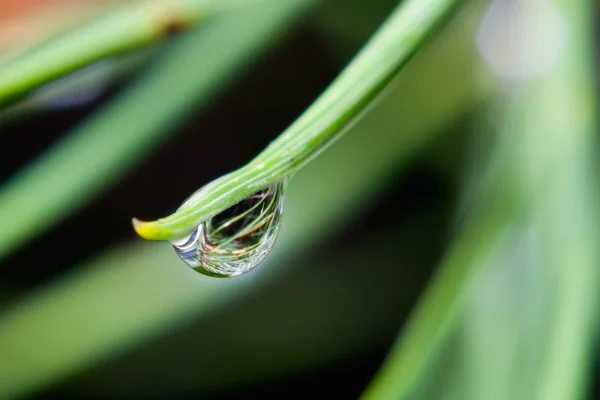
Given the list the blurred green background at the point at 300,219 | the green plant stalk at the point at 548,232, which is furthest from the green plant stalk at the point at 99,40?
the green plant stalk at the point at 548,232

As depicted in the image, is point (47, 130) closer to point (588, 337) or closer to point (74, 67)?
point (74, 67)

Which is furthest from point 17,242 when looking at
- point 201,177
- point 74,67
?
point 201,177

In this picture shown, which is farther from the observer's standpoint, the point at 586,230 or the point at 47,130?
the point at 47,130

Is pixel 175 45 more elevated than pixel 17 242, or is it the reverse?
pixel 175 45

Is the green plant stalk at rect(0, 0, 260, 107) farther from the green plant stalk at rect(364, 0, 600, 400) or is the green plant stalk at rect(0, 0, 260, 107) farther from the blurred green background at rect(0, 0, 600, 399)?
the green plant stalk at rect(364, 0, 600, 400)

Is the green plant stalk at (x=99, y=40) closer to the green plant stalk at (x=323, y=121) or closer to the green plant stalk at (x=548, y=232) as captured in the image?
the green plant stalk at (x=323, y=121)

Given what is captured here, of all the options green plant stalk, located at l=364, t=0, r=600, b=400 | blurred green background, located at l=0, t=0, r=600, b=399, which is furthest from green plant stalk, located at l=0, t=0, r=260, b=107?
green plant stalk, located at l=364, t=0, r=600, b=400

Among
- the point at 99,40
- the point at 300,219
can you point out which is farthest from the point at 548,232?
the point at 99,40

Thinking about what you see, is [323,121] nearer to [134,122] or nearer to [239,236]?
[239,236]
